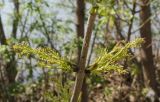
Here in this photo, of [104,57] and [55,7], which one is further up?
[55,7]

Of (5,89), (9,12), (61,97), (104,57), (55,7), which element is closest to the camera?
(104,57)

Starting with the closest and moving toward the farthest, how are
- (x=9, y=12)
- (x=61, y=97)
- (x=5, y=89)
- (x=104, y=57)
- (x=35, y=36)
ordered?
1. (x=104, y=57)
2. (x=61, y=97)
3. (x=5, y=89)
4. (x=35, y=36)
5. (x=9, y=12)

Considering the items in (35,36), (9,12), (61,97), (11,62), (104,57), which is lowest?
(61,97)

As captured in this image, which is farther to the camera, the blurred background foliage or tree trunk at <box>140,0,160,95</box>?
tree trunk at <box>140,0,160,95</box>

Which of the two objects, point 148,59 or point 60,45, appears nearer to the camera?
point 60,45

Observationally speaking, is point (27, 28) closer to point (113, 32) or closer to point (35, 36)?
point (35, 36)

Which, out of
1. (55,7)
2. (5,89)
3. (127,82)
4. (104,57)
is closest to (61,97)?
(104,57)

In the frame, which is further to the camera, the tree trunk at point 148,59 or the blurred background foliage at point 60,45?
the tree trunk at point 148,59

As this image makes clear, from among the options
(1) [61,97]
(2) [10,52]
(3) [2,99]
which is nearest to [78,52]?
(2) [10,52]

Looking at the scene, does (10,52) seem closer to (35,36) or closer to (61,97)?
(35,36)

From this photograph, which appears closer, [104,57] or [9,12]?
[104,57]
